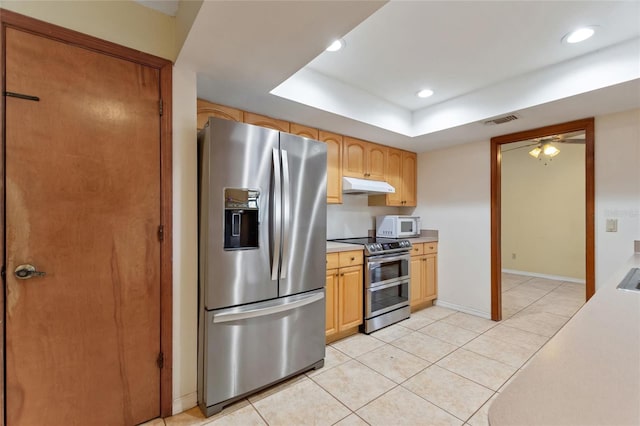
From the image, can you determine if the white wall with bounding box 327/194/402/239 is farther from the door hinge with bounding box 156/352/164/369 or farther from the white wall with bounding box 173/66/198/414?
the door hinge with bounding box 156/352/164/369

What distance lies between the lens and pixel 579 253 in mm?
4914

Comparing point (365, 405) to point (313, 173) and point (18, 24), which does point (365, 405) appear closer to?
point (313, 173)

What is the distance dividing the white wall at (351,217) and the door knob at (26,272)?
2.56 m

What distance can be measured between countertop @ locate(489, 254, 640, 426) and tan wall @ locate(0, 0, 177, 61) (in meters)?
2.21

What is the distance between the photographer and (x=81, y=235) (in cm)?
154

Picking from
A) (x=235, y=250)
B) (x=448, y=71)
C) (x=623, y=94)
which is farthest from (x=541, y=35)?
(x=235, y=250)

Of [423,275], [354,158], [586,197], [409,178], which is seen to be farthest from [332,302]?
[586,197]

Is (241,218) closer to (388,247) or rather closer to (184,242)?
(184,242)

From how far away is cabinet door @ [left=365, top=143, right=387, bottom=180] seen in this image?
348 cm

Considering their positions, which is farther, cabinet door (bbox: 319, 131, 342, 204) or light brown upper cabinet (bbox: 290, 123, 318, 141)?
cabinet door (bbox: 319, 131, 342, 204)

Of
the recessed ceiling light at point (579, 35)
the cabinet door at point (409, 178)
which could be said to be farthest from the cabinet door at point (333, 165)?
the recessed ceiling light at point (579, 35)

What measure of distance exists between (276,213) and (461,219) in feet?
8.98

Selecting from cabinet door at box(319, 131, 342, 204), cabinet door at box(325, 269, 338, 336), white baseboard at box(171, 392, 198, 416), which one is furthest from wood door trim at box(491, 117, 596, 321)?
white baseboard at box(171, 392, 198, 416)

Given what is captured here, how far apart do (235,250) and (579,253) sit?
5.98m
